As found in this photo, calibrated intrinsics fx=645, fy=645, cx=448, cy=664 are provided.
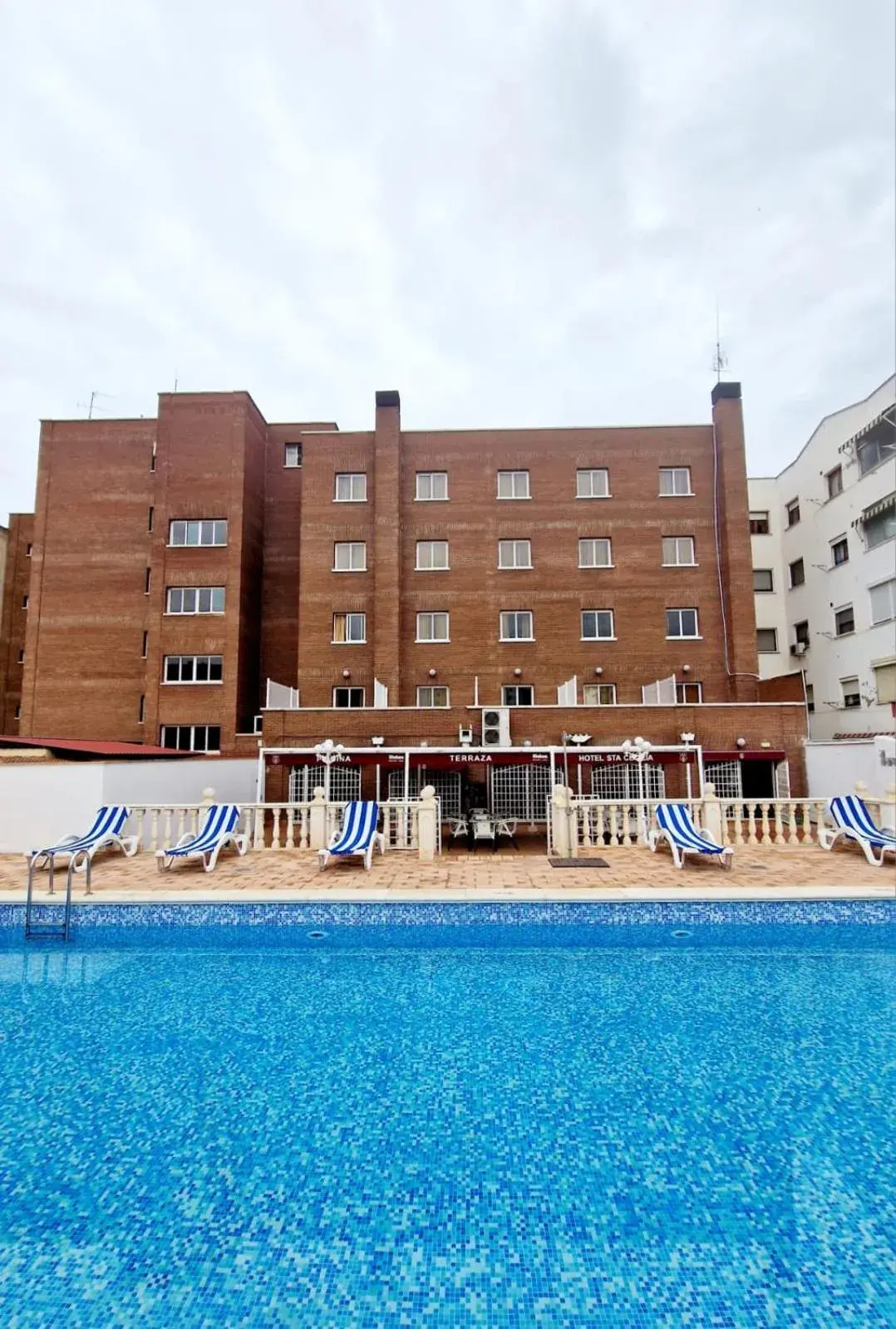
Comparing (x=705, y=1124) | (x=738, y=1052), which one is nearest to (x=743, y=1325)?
(x=705, y=1124)

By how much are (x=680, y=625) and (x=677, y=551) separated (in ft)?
11.3

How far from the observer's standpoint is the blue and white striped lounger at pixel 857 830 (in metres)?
11.6

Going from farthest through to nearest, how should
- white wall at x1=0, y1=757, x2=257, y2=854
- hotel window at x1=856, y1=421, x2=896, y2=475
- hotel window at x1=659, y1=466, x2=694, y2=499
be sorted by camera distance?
→ hotel window at x1=659, y1=466, x2=694, y2=499, hotel window at x1=856, y1=421, x2=896, y2=475, white wall at x1=0, y1=757, x2=257, y2=854

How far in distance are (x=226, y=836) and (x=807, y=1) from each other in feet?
62.8

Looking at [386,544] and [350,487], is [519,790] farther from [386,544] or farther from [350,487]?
[350,487]

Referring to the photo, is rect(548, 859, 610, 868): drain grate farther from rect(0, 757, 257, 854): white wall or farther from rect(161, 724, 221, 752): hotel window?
rect(161, 724, 221, 752): hotel window

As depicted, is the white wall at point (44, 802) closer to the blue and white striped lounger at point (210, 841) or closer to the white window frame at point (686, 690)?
the blue and white striped lounger at point (210, 841)

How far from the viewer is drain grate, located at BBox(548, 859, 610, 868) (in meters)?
11.7

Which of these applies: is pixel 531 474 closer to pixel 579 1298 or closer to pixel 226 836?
pixel 226 836

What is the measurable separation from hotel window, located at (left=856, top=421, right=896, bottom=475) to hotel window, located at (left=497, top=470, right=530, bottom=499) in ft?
47.3

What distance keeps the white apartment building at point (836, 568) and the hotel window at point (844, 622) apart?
43mm

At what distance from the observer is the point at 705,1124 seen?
190 inches

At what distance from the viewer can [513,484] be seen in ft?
98.2

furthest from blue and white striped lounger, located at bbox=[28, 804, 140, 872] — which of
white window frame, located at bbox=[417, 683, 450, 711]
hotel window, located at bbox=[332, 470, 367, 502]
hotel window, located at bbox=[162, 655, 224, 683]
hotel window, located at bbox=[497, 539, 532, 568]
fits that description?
hotel window, located at bbox=[497, 539, 532, 568]
